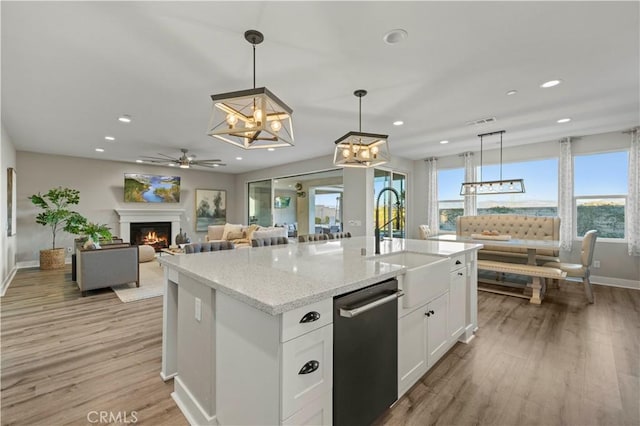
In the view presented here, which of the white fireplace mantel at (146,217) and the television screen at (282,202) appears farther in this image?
the television screen at (282,202)

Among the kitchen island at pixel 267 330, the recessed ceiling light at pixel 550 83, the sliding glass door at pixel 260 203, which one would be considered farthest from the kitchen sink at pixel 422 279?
the sliding glass door at pixel 260 203

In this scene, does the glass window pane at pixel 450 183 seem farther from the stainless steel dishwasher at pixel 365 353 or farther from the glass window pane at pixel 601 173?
the stainless steel dishwasher at pixel 365 353

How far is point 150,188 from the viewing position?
7656 mm

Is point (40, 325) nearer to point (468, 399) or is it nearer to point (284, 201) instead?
point (468, 399)

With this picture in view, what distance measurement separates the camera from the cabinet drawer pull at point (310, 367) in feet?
3.76

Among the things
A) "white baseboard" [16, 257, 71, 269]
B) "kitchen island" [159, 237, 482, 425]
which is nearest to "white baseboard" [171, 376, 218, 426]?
"kitchen island" [159, 237, 482, 425]

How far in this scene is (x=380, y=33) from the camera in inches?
79.4

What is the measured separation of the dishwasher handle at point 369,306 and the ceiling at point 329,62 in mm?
1832

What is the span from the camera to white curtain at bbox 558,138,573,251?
16.4ft

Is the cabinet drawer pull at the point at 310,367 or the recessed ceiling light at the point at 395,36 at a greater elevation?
the recessed ceiling light at the point at 395,36

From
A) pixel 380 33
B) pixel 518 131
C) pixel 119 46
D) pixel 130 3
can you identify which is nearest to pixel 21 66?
pixel 119 46

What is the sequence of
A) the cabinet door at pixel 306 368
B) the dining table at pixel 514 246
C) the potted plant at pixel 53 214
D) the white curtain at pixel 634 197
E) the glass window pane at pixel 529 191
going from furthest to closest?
the potted plant at pixel 53 214
the glass window pane at pixel 529 191
the white curtain at pixel 634 197
the dining table at pixel 514 246
the cabinet door at pixel 306 368

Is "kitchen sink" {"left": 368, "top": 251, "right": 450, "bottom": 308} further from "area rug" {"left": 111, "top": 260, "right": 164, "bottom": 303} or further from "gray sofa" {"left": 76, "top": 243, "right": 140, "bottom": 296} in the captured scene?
"gray sofa" {"left": 76, "top": 243, "right": 140, "bottom": 296}

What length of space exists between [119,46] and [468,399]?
12.3 ft
